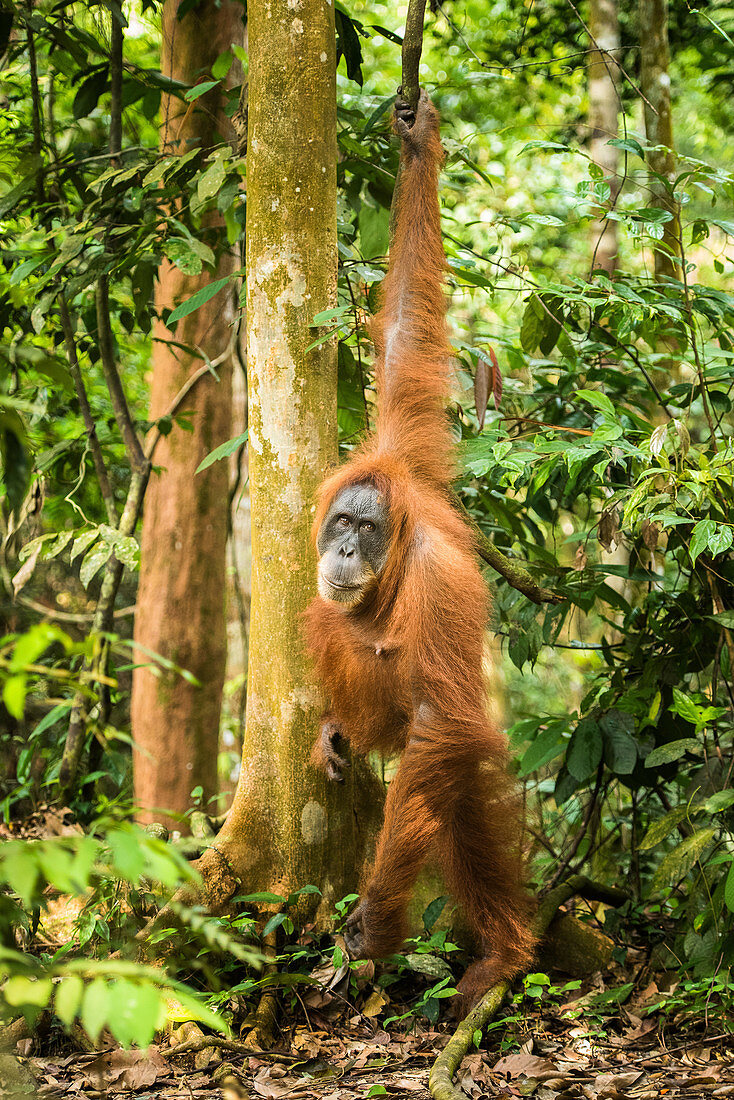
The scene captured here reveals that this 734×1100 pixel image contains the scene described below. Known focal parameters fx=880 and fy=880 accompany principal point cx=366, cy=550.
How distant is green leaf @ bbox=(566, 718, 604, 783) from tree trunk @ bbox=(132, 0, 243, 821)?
6.55ft

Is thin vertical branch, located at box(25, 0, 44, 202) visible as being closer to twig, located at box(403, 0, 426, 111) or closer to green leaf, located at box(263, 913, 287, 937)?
twig, located at box(403, 0, 426, 111)

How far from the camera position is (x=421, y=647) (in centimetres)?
266

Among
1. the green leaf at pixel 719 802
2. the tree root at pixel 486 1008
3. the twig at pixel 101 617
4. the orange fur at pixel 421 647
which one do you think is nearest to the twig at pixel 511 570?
the orange fur at pixel 421 647

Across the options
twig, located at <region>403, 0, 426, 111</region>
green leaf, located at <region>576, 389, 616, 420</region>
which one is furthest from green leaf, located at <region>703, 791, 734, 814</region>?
twig, located at <region>403, 0, 426, 111</region>

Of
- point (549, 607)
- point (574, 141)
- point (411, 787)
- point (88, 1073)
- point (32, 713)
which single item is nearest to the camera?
point (88, 1073)

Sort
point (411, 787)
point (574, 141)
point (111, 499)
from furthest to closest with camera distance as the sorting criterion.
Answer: point (574, 141) → point (111, 499) → point (411, 787)

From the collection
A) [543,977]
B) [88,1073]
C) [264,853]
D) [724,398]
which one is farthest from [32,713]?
[724,398]

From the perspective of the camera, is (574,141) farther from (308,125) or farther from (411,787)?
(411,787)

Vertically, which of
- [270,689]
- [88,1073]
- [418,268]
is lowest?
[88,1073]

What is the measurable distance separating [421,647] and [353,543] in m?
0.39

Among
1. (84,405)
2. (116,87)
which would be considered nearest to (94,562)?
Answer: (84,405)

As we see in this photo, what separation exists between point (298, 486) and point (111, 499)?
175 centimetres

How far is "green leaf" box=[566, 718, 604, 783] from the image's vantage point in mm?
3303

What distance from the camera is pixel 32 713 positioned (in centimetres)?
576
